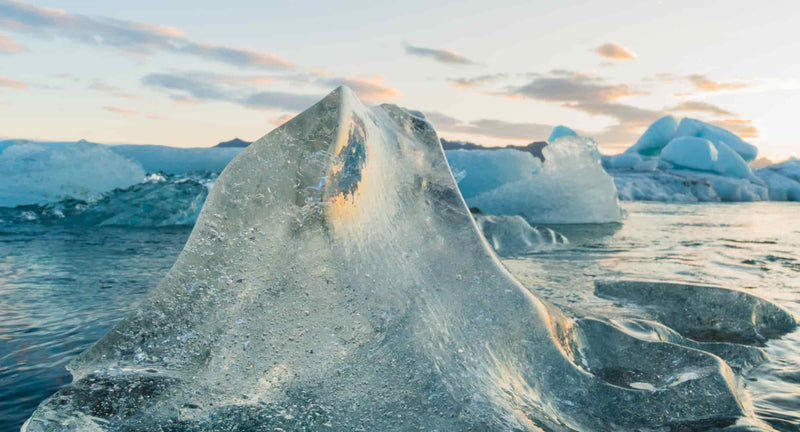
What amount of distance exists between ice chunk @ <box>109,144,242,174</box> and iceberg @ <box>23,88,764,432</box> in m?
12.0

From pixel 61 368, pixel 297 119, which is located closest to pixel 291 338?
pixel 297 119

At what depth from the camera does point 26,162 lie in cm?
1068

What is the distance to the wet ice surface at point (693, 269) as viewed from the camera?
247 centimetres

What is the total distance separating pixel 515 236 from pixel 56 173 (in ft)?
29.0

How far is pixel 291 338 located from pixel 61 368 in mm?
1220

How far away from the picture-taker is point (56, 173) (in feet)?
35.1

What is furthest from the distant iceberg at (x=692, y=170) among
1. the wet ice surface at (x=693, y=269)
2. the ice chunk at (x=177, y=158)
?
the ice chunk at (x=177, y=158)

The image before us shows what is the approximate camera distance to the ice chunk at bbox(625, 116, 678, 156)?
1395 inches

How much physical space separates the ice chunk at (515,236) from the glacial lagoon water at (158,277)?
294 millimetres

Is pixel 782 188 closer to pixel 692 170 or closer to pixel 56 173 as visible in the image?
pixel 692 170

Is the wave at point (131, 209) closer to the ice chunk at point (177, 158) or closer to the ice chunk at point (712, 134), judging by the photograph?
the ice chunk at point (177, 158)

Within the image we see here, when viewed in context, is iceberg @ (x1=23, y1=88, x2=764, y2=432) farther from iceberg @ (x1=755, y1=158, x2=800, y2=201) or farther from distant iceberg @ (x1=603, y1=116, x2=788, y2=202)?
iceberg @ (x1=755, y1=158, x2=800, y2=201)

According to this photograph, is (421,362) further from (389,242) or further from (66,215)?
(66,215)

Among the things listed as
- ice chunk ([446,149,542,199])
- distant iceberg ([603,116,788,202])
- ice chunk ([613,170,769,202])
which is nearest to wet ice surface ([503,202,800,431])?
ice chunk ([446,149,542,199])
